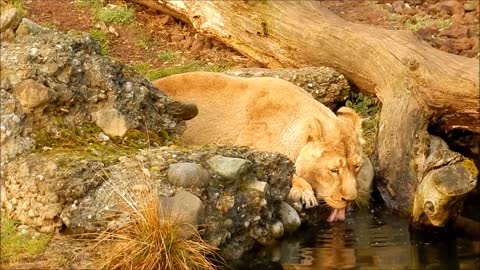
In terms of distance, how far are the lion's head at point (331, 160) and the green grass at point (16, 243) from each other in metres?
3.03

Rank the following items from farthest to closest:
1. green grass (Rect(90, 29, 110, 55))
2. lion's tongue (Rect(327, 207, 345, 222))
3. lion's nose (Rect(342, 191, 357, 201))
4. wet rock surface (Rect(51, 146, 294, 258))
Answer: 1. green grass (Rect(90, 29, 110, 55))
2. lion's tongue (Rect(327, 207, 345, 222))
3. lion's nose (Rect(342, 191, 357, 201))
4. wet rock surface (Rect(51, 146, 294, 258))

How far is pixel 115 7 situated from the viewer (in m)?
15.2

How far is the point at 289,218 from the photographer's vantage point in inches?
350

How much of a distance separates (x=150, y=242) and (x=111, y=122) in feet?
6.20

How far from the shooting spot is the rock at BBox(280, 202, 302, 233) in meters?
8.87

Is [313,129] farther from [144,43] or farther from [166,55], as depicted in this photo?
[144,43]

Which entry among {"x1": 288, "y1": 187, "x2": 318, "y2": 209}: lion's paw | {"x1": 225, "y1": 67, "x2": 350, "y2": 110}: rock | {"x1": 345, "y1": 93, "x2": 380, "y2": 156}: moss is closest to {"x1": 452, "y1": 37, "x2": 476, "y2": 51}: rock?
{"x1": 345, "y1": 93, "x2": 380, "y2": 156}: moss

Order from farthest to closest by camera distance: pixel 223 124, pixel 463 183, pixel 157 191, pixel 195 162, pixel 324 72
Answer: pixel 324 72 → pixel 223 124 → pixel 463 183 → pixel 195 162 → pixel 157 191

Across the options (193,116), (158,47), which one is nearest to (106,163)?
(193,116)

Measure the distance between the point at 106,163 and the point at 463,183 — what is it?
337 centimetres

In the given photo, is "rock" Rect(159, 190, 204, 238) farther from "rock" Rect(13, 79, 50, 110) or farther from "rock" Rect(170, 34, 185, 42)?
"rock" Rect(170, 34, 185, 42)

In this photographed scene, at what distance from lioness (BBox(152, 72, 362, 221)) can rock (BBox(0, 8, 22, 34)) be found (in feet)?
6.37

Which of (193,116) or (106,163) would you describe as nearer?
(106,163)

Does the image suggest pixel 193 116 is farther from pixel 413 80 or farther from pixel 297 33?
pixel 297 33
